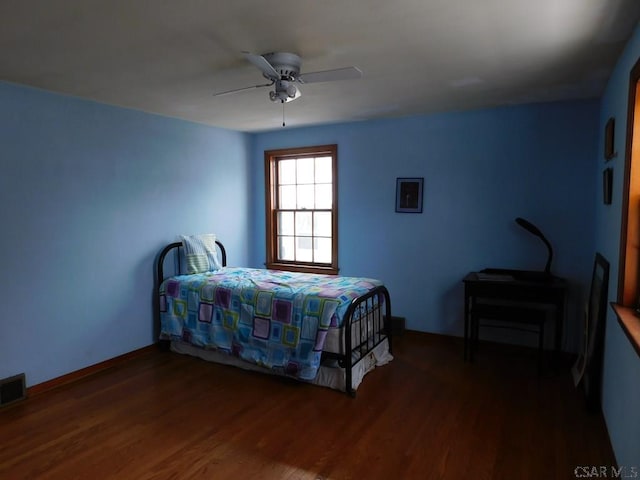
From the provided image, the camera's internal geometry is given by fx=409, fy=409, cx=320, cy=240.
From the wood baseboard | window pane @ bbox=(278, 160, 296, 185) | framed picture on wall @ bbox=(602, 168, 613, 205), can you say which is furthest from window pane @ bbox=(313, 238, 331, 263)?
framed picture on wall @ bbox=(602, 168, 613, 205)

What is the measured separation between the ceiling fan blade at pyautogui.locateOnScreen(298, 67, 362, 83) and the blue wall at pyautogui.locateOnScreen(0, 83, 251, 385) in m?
2.13

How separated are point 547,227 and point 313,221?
8.53 ft

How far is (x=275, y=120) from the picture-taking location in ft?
14.8

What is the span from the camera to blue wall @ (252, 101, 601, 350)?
146 inches

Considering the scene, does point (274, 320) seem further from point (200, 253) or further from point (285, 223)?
point (285, 223)

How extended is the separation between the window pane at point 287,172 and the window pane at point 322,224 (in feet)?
1.99

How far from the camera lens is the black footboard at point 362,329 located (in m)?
3.08

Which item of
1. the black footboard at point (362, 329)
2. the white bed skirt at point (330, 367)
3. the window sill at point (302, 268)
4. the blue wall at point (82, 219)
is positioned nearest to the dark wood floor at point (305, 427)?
the white bed skirt at point (330, 367)

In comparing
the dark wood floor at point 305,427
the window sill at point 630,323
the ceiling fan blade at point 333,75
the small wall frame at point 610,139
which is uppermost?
the ceiling fan blade at point 333,75

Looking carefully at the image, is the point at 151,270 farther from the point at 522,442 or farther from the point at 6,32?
the point at 522,442

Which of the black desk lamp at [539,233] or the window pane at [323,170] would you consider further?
the window pane at [323,170]

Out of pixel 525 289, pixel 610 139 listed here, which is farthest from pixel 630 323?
pixel 525 289

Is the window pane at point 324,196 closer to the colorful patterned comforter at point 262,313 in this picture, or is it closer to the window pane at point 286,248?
the window pane at point 286,248

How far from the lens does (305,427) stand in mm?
2674
